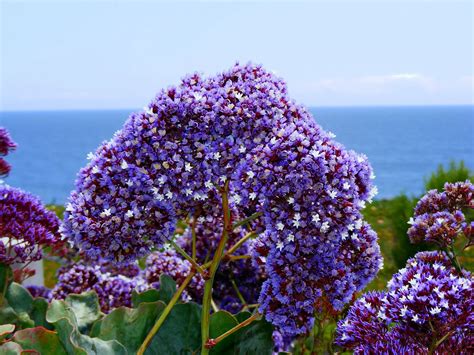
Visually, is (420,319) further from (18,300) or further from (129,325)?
(18,300)

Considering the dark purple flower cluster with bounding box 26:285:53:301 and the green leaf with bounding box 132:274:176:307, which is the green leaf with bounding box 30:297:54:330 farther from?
the dark purple flower cluster with bounding box 26:285:53:301

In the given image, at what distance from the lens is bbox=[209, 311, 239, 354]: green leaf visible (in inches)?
136

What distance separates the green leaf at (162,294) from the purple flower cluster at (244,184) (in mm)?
975

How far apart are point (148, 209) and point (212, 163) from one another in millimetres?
353

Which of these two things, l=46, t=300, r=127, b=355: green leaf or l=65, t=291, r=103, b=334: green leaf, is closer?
l=46, t=300, r=127, b=355: green leaf

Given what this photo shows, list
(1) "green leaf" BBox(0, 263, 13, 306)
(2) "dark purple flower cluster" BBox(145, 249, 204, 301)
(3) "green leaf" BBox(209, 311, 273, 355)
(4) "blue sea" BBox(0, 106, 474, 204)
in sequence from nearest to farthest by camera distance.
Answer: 1. (3) "green leaf" BBox(209, 311, 273, 355)
2. (1) "green leaf" BBox(0, 263, 13, 306)
3. (2) "dark purple flower cluster" BBox(145, 249, 204, 301)
4. (4) "blue sea" BBox(0, 106, 474, 204)

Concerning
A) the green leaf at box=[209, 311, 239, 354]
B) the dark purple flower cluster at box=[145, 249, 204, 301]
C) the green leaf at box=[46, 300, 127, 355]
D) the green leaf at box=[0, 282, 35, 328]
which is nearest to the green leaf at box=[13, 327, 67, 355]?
the green leaf at box=[46, 300, 127, 355]

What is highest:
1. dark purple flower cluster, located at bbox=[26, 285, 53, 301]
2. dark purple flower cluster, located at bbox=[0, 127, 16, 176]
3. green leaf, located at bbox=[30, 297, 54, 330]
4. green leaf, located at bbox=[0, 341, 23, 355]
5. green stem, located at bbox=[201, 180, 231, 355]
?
dark purple flower cluster, located at bbox=[0, 127, 16, 176]

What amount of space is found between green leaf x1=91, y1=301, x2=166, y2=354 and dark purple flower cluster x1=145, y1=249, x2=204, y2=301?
90 centimetres

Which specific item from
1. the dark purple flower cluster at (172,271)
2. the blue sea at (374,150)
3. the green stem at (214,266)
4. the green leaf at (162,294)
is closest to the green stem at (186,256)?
the green stem at (214,266)

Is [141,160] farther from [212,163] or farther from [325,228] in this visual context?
[325,228]

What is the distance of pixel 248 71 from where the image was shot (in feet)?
10.1

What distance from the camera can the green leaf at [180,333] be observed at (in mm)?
3479

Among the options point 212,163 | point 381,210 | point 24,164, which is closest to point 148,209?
point 212,163
